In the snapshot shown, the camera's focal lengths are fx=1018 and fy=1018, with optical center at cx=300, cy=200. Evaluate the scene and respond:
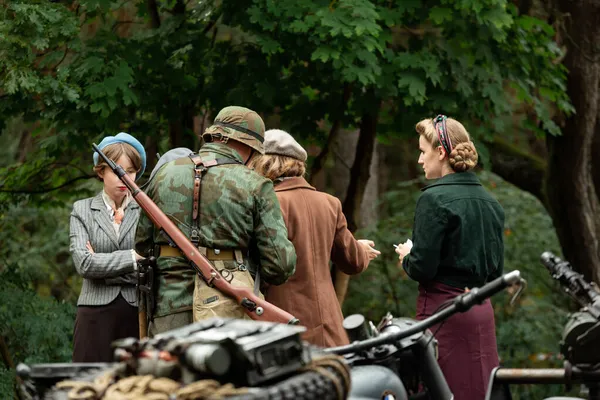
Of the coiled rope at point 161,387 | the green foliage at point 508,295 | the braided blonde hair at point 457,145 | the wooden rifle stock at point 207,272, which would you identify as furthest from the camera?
the green foliage at point 508,295

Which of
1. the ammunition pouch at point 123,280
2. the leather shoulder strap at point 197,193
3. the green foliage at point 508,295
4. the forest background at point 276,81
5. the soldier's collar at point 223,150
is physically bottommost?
the green foliage at point 508,295

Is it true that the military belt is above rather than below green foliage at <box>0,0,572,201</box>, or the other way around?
below

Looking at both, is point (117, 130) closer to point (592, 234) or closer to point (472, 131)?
point (472, 131)

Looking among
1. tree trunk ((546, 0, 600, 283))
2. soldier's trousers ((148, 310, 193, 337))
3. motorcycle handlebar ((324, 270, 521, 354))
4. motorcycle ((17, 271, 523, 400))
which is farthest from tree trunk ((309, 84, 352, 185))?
motorcycle ((17, 271, 523, 400))

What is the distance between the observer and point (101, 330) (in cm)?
548

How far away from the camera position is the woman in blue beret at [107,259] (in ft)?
17.9

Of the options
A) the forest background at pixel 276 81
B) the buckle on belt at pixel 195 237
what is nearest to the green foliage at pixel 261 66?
the forest background at pixel 276 81

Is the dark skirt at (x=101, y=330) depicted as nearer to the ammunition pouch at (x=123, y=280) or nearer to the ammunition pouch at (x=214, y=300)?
the ammunition pouch at (x=123, y=280)

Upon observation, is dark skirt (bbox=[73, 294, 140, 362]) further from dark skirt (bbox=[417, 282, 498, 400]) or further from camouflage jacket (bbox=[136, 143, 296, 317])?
dark skirt (bbox=[417, 282, 498, 400])

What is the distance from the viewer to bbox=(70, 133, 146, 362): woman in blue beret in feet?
17.9

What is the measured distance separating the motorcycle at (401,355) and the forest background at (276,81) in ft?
14.1

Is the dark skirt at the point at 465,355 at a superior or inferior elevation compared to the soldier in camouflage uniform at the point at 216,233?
inferior

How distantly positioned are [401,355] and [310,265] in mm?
2007

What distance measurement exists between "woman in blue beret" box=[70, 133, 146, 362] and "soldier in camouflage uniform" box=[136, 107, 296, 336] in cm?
51
